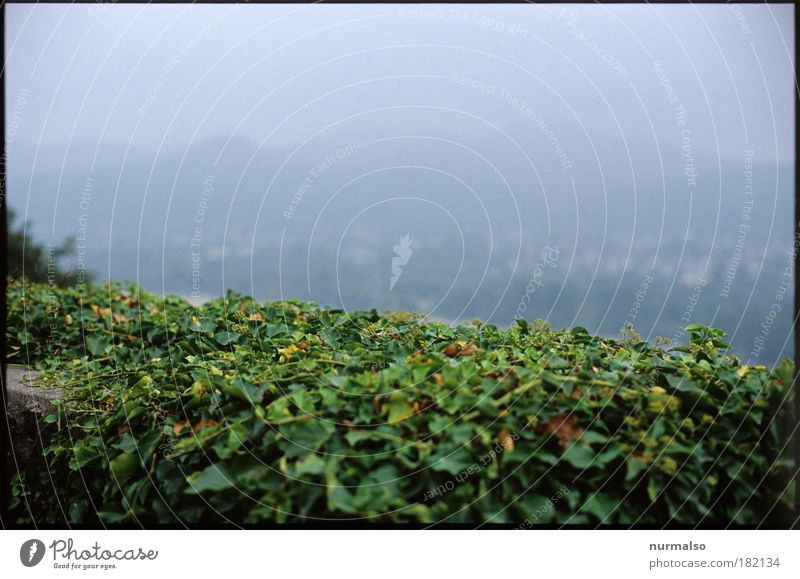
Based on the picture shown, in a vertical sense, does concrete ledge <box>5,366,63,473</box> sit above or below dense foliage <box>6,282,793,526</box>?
below

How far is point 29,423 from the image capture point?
3.45 metres

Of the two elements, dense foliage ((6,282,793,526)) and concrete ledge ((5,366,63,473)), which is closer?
dense foliage ((6,282,793,526))

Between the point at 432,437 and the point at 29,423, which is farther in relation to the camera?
the point at 29,423

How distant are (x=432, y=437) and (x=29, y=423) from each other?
2317 mm

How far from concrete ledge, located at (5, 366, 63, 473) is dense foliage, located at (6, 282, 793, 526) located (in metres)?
0.11

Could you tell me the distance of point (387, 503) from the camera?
8.21 feet

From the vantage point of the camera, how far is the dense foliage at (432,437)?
2492 mm

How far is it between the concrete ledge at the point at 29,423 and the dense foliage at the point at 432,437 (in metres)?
0.11

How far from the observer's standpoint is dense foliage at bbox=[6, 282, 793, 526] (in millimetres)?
2492

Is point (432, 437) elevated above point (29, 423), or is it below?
above

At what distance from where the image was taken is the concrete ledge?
11.1ft
